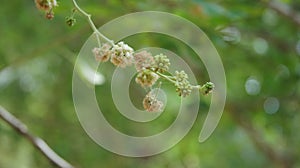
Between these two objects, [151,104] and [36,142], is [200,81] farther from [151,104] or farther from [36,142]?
[151,104]

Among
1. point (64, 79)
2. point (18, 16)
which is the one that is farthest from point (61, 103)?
point (18, 16)

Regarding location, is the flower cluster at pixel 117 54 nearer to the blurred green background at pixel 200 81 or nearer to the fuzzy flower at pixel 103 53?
the fuzzy flower at pixel 103 53

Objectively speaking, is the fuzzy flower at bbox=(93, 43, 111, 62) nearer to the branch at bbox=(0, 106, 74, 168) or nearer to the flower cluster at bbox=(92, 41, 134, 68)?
the flower cluster at bbox=(92, 41, 134, 68)

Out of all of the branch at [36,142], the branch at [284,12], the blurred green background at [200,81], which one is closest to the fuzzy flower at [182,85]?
the branch at [36,142]

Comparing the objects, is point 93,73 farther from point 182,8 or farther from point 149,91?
point 149,91

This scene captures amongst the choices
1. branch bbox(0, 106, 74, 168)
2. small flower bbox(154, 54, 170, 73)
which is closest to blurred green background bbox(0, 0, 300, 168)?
branch bbox(0, 106, 74, 168)
